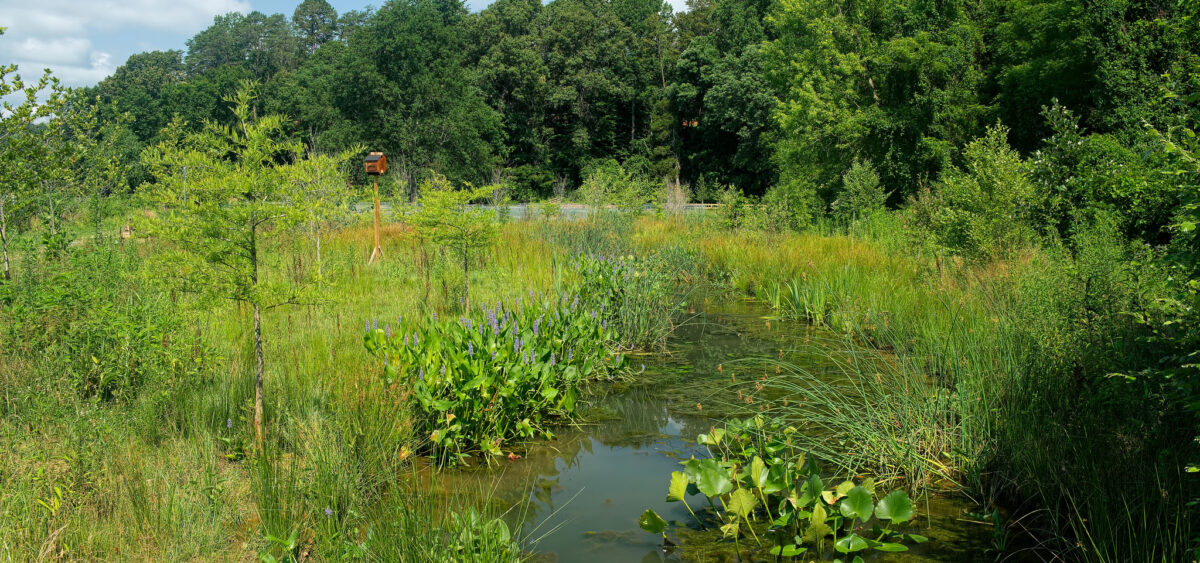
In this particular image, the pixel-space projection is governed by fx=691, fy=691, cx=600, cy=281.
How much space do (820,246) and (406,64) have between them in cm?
2971

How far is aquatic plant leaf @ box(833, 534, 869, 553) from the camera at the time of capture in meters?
3.03

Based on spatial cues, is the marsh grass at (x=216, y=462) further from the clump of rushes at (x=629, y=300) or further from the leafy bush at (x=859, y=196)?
the leafy bush at (x=859, y=196)

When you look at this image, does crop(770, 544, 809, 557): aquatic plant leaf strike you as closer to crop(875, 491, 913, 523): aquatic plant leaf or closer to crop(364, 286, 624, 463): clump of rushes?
crop(875, 491, 913, 523): aquatic plant leaf

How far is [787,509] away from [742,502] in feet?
1.15

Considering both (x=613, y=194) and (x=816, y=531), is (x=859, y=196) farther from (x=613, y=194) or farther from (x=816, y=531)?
(x=816, y=531)

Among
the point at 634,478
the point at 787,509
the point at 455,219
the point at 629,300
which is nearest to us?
the point at 787,509

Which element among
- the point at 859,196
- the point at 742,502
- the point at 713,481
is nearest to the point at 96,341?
the point at 713,481

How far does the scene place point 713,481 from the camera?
11.0ft

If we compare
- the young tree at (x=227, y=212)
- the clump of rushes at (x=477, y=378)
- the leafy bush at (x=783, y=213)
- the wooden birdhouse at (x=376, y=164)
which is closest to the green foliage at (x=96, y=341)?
the young tree at (x=227, y=212)

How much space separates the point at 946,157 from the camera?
15680 millimetres

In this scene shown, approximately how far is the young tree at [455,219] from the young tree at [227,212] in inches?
103

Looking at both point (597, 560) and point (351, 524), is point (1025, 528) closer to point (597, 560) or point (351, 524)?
point (597, 560)

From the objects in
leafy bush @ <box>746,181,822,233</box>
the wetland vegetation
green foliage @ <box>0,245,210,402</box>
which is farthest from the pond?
leafy bush @ <box>746,181,822,233</box>

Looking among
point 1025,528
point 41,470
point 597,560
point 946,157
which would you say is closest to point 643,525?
point 597,560
